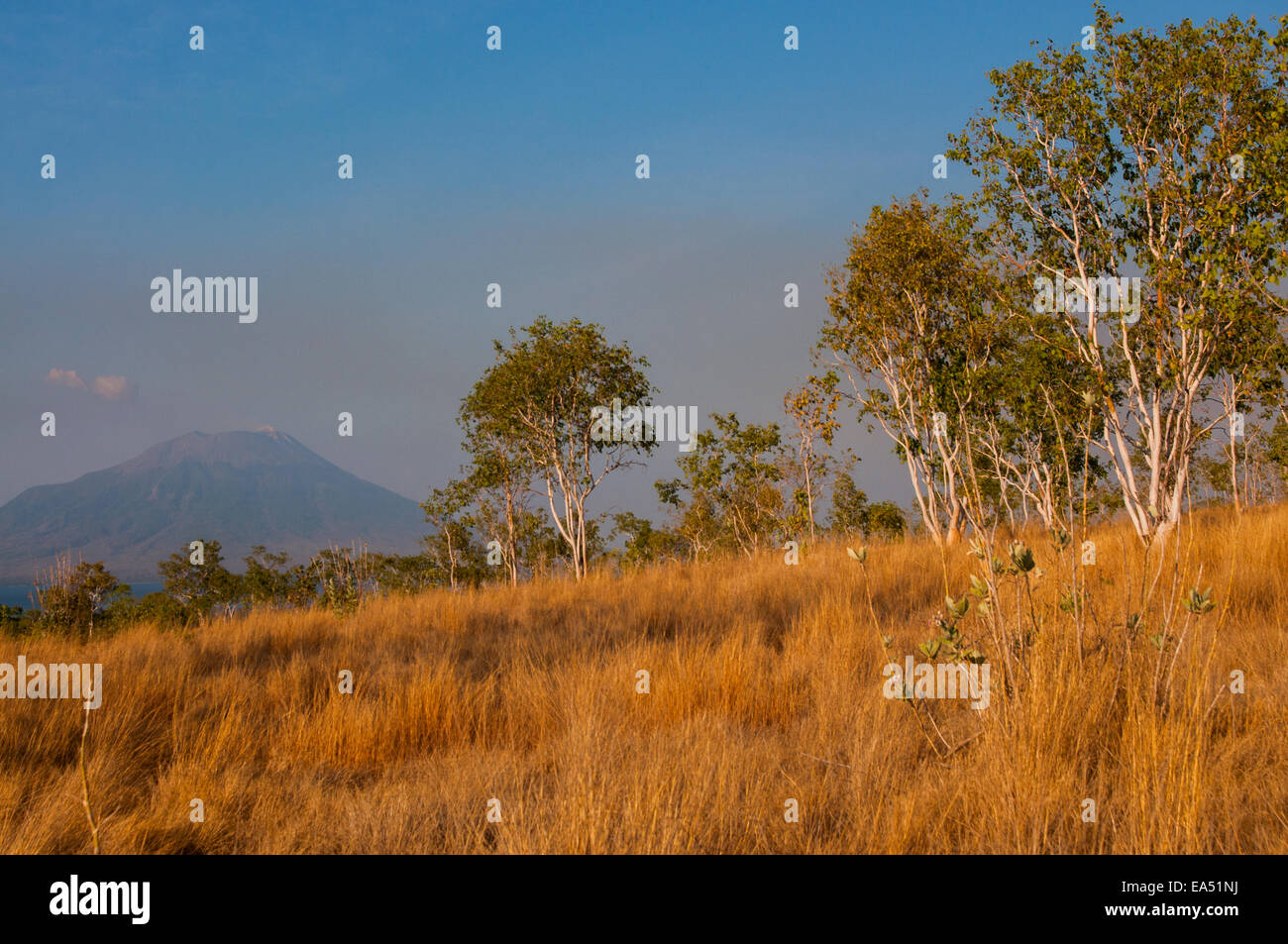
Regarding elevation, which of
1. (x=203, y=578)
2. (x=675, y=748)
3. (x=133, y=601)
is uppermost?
(x=675, y=748)

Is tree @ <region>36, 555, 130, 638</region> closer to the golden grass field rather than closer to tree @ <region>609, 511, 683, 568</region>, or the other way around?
the golden grass field

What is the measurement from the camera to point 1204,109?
13.6 metres

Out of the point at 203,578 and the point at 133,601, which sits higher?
the point at 133,601

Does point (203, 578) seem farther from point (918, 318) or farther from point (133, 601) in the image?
point (918, 318)

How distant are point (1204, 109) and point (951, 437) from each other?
327 inches

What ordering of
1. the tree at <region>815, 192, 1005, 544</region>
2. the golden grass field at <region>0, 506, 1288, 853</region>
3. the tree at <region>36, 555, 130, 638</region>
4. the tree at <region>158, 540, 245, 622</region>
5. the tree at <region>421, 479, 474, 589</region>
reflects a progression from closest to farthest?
1. the golden grass field at <region>0, 506, 1288, 853</region>
2. the tree at <region>36, 555, 130, 638</region>
3. the tree at <region>815, 192, 1005, 544</region>
4. the tree at <region>421, 479, 474, 589</region>
5. the tree at <region>158, 540, 245, 622</region>

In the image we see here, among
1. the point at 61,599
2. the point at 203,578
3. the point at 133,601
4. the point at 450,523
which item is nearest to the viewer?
the point at 61,599

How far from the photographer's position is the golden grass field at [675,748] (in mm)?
3041

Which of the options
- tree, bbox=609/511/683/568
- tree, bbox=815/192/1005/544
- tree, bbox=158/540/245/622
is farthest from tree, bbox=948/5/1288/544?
tree, bbox=158/540/245/622

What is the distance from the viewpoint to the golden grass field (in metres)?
3.04

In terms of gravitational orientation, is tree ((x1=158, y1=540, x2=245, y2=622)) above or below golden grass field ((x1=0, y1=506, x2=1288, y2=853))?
below

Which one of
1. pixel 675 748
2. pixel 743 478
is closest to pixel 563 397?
pixel 743 478

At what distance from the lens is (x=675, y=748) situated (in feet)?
13.3
